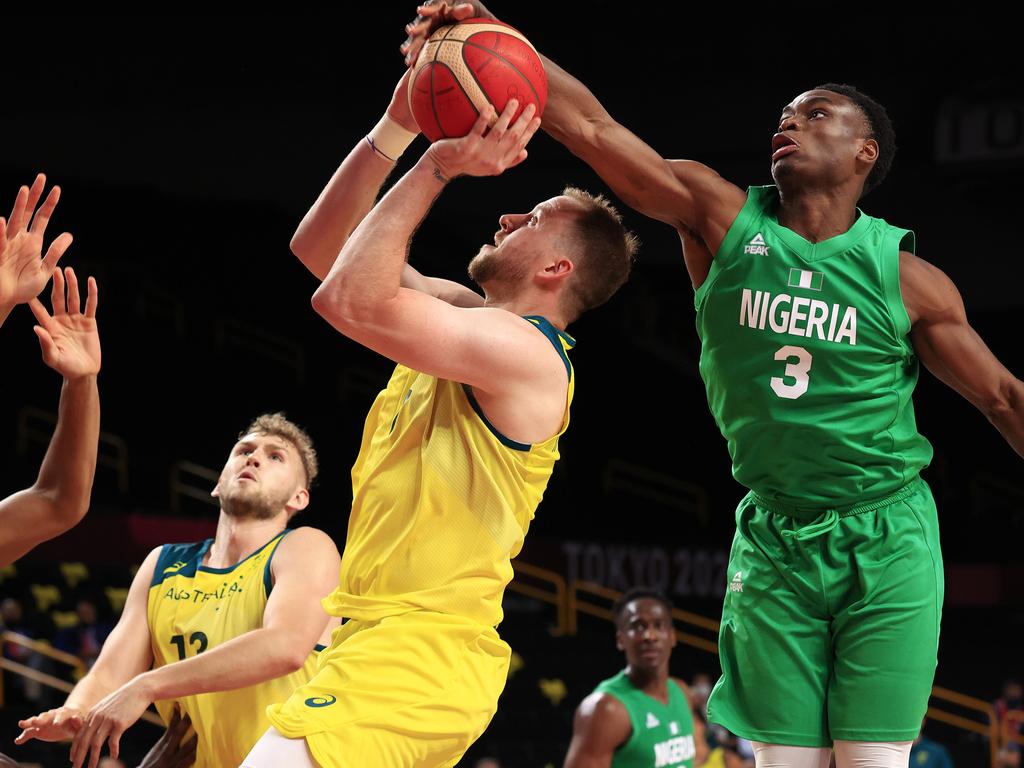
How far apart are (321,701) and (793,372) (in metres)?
1.48

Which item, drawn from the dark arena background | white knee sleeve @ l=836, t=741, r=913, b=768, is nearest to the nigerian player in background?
white knee sleeve @ l=836, t=741, r=913, b=768

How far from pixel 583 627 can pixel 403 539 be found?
45.6 feet

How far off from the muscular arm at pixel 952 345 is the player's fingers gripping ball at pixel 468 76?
1139 mm

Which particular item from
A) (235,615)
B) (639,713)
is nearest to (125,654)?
(235,615)

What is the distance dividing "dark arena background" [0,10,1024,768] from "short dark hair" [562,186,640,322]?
10.2 metres

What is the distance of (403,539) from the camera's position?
121 inches

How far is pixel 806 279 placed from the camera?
357 centimetres

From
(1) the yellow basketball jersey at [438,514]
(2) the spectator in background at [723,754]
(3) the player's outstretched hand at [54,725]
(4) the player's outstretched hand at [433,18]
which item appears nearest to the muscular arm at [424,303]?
(1) the yellow basketball jersey at [438,514]

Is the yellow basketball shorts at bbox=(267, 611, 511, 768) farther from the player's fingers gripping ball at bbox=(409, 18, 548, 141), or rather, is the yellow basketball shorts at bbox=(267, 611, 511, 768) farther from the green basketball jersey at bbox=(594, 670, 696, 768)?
the green basketball jersey at bbox=(594, 670, 696, 768)

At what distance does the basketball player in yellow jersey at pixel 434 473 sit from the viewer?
2.92 m

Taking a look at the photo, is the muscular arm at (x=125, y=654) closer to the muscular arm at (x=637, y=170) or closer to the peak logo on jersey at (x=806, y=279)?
the muscular arm at (x=637, y=170)

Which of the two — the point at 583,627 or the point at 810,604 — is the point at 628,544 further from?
the point at 810,604

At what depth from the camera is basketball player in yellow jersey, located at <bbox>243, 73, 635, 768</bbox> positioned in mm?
2920

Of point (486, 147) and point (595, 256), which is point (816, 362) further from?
point (486, 147)
